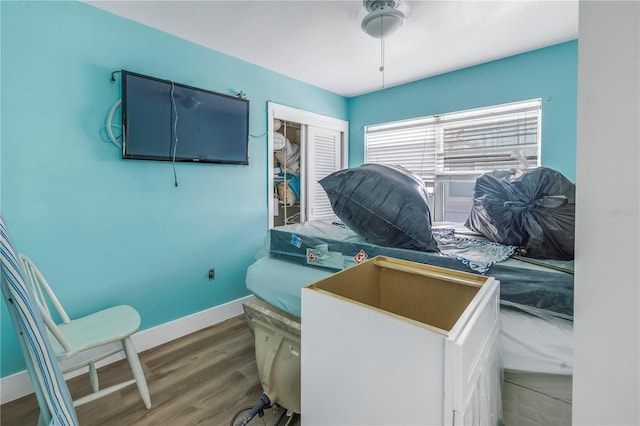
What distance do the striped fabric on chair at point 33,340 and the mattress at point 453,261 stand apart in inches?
50.9

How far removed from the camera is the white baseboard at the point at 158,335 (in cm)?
175

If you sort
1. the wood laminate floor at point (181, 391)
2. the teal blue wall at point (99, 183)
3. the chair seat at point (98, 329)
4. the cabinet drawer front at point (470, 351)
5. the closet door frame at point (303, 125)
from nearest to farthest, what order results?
the cabinet drawer front at point (470, 351) < the chair seat at point (98, 329) < the wood laminate floor at point (181, 391) < the teal blue wall at point (99, 183) < the closet door frame at point (303, 125)

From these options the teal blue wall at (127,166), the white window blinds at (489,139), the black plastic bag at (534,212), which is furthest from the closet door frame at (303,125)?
the black plastic bag at (534,212)

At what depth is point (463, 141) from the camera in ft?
10.1

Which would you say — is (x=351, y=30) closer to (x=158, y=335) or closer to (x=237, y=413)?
(x=237, y=413)

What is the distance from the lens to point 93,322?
5.60 feet

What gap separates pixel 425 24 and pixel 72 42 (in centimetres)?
239

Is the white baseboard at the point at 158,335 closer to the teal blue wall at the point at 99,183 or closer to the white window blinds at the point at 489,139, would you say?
the teal blue wall at the point at 99,183

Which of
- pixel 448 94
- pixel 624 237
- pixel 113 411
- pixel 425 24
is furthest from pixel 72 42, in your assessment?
pixel 448 94

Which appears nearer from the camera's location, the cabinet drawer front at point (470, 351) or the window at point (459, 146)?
→ the cabinet drawer front at point (470, 351)

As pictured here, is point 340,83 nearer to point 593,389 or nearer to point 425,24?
point 425,24

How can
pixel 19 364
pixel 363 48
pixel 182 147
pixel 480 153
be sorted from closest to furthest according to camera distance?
1. pixel 19 364
2. pixel 182 147
3. pixel 363 48
4. pixel 480 153

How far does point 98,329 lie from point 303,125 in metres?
2.71

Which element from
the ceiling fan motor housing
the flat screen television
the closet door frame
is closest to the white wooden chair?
the flat screen television
